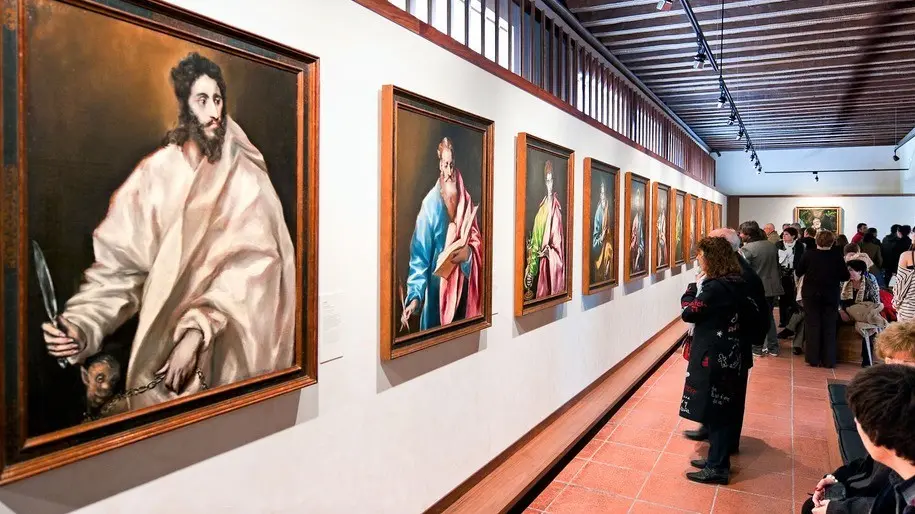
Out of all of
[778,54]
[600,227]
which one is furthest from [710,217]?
[600,227]

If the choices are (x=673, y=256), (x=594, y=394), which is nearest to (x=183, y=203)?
(x=594, y=394)

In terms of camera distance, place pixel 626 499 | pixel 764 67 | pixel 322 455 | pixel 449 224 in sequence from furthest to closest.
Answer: pixel 764 67 → pixel 626 499 → pixel 449 224 → pixel 322 455

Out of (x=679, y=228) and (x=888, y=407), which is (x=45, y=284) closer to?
(x=888, y=407)

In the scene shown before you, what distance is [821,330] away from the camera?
27.0ft

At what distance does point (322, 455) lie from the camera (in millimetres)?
2713

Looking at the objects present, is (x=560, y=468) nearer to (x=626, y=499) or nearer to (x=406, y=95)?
(x=626, y=499)

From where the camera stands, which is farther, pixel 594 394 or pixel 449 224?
pixel 594 394

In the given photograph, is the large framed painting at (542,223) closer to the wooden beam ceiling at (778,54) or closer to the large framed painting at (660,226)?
the wooden beam ceiling at (778,54)

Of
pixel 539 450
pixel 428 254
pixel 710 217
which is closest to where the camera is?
pixel 428 254

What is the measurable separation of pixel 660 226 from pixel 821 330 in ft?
8.00

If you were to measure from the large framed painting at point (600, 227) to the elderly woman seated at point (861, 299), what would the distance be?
320 centimetres

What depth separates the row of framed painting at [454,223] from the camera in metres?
3.13

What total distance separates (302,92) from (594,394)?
15.5 feet

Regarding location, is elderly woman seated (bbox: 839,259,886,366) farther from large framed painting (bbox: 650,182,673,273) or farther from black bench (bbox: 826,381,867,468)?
black bench (bbox: 826,381,867,468)
